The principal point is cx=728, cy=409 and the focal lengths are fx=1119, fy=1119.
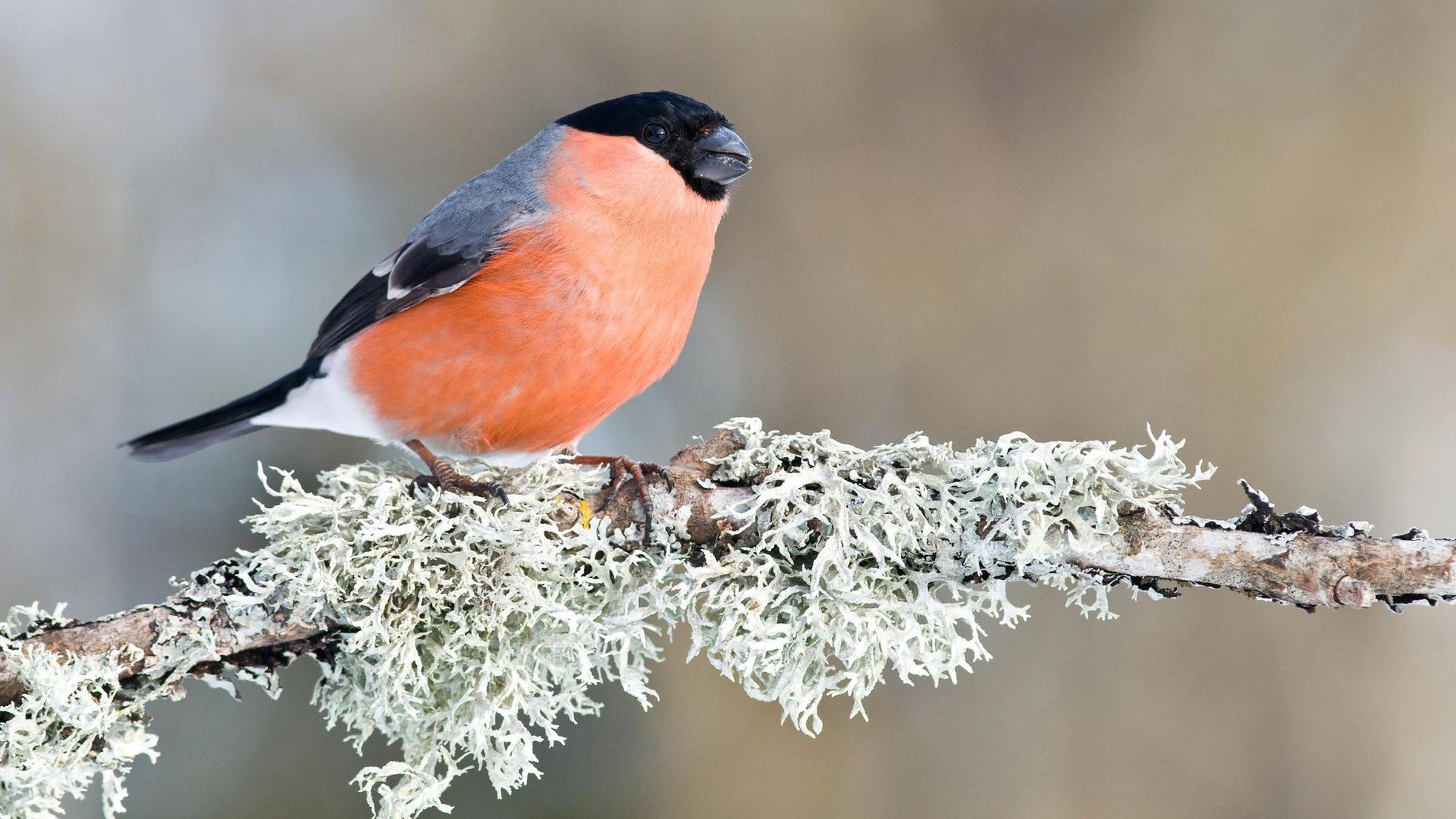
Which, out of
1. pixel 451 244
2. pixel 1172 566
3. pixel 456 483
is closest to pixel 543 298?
pixel 451 244

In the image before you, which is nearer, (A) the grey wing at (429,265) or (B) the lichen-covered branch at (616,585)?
(B) the lichen-covered branch at (616,585)

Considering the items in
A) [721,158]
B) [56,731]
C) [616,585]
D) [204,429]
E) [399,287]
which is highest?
[721,158]

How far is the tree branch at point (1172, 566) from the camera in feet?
4.91

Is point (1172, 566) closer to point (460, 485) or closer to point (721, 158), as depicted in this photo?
point (460, 485)

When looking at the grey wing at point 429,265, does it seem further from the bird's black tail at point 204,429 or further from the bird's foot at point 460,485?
the bird's foot at point 460,485

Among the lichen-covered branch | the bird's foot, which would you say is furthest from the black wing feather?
the lichen-covered branch

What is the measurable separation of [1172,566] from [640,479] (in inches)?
32.5

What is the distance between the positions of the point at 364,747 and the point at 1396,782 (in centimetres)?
293

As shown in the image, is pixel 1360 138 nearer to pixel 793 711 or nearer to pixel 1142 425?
pixel 1142 425

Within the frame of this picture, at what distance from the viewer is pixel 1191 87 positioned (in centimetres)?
366

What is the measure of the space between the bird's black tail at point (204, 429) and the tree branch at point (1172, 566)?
1.30 metres

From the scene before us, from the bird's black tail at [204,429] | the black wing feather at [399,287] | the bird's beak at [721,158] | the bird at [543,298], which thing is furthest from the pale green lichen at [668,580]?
the bird's black tail at [204,429]

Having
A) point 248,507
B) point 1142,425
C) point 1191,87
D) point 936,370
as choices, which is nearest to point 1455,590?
point 1142,425

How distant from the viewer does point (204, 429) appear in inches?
117
